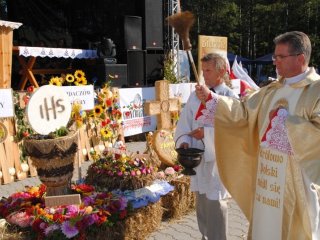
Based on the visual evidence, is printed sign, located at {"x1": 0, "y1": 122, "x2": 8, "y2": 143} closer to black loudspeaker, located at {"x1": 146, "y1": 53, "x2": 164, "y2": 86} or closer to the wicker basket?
the wicker basket

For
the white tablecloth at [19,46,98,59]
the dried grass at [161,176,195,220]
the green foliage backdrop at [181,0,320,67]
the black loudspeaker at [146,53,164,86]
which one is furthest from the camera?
the green foliage backdrop at [181,0,320,67]

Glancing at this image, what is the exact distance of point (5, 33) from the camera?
839 centimetres

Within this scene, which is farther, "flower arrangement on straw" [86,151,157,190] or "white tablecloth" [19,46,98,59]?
"white tablecloth" [19,46,98,59]

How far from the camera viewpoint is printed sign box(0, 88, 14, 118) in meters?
5.81

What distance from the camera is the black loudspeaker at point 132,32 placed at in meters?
11.7

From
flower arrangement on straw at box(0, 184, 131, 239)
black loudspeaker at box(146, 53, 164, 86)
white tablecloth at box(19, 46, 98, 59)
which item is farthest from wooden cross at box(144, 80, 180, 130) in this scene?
black loudspeaker at box(146, 53, 164, 86)

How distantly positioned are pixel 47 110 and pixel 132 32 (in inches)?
344

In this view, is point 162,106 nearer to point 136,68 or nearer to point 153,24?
point 136,68

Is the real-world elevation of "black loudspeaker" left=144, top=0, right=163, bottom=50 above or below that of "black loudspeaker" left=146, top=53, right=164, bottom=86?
above

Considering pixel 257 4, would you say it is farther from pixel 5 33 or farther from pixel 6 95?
pixel 6 95

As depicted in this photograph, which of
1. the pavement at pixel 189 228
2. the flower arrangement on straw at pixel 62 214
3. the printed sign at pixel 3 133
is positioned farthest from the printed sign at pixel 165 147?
the printed sign at pixel 3 133

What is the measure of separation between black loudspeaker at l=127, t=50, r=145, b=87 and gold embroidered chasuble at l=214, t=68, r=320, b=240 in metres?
8.88

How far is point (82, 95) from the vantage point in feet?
23.9

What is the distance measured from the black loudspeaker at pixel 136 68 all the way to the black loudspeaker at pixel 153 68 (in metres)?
0.32
